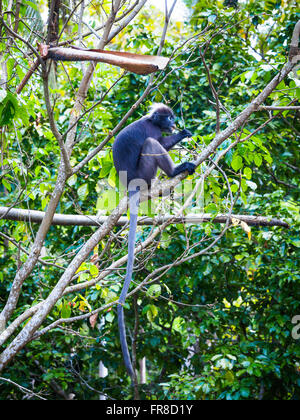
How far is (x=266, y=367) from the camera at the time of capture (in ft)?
12.7

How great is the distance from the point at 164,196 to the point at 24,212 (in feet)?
3.64

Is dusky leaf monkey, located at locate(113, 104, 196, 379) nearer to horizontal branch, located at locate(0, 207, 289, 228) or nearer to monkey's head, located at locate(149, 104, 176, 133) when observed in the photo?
monkey's head, located at locate(149, 104, 176, 133)

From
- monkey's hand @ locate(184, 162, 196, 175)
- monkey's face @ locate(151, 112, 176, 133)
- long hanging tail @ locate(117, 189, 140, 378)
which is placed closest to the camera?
long hanging tail @ locate(117, 189, 140, 378)

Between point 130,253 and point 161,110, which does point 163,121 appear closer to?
point 161,110

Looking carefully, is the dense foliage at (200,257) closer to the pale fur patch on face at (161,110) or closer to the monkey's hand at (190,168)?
the pale fur patch on face at (161,110)

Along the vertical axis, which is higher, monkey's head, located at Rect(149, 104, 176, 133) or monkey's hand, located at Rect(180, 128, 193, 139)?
monkey's head, located at Rect(149, 104, 176, 133)

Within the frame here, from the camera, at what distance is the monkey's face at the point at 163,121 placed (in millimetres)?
3496

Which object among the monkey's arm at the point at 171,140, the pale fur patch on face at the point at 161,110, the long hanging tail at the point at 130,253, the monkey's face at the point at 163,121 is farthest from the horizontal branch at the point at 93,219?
the pale fur patch on face at the point at 161,110

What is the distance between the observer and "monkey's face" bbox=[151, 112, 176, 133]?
3.50 m

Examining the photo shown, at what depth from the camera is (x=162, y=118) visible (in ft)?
11.5

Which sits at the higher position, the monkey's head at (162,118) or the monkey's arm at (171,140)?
the monkey's head at (162,118)

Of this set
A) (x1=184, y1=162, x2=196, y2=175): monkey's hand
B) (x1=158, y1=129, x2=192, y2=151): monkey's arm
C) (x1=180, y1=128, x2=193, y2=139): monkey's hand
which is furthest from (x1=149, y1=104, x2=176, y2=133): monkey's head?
(x1=184, y1=162, x2=196, y2=175): monkey's hand
